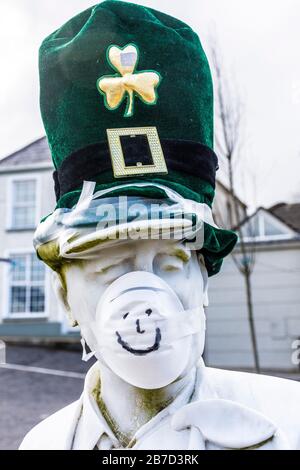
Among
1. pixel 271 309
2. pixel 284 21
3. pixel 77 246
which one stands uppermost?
pixel 284 21

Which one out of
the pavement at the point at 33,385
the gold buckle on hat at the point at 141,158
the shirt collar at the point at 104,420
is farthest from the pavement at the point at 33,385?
the gold buckle on hat at the point at 141,158

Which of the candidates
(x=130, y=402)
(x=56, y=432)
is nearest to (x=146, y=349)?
(x=130, y=402)

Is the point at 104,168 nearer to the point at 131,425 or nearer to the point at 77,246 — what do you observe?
the point at 77,246

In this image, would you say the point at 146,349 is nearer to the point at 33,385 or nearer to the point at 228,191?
the point at 228,191

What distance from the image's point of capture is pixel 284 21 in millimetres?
893

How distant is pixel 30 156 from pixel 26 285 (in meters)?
0.22

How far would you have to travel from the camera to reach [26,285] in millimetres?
1023

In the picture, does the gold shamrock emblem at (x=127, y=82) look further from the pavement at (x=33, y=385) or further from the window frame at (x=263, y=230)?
the pavement at (x=33, y=385)

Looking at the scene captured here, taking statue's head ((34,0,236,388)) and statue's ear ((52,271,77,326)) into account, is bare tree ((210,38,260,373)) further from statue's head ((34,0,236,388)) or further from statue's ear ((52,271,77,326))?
statue's ear ((52,271,77,326))

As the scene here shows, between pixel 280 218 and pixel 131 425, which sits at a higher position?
pixel 280 218

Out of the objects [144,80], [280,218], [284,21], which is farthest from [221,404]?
[284,21]

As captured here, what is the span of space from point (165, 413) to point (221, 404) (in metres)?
0.07

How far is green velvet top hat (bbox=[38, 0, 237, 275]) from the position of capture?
0.76 meters

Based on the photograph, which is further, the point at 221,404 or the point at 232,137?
the point at 232,137
